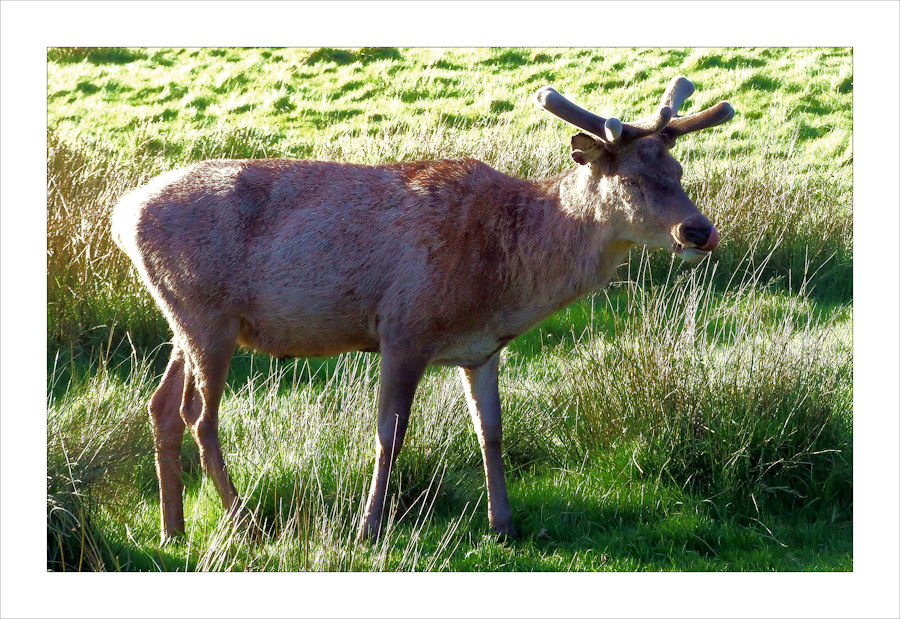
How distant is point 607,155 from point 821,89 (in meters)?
3.68

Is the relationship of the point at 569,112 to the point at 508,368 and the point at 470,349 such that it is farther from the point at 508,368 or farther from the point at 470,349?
the point at 508,368

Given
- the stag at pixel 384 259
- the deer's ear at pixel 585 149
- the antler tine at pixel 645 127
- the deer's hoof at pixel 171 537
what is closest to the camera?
the antler tine at pixel 645 127

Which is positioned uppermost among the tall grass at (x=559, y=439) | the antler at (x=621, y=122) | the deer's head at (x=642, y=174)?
the antler at (x=621, y=122)

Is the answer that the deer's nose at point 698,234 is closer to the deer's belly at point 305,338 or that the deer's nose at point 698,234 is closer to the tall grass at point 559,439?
the tall grass at point 559,439

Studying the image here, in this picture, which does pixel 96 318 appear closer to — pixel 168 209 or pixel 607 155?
pixel 168 209

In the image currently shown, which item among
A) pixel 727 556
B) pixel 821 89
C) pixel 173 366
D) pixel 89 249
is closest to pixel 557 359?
pixel 727 556

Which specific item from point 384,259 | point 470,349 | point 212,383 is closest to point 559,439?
point 470,349

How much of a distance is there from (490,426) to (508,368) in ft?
4.68

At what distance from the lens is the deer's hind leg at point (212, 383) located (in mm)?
5320

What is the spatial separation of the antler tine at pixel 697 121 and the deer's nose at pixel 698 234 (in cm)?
54

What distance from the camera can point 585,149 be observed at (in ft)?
16.0

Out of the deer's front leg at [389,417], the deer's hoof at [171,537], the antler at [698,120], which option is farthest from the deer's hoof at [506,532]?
the antler at [698,120]

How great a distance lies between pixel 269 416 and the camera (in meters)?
5.98

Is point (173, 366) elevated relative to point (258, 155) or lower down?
lower down
